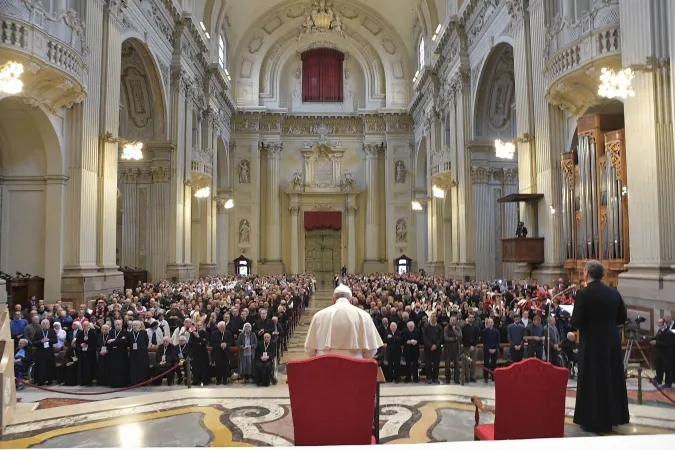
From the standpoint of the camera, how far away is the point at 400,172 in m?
38.4

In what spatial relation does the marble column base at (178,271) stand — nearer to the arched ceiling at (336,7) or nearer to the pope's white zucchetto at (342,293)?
the pope's white zucchetto at (342,293)

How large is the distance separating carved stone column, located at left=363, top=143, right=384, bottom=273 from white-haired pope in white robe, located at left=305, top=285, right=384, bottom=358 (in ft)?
107

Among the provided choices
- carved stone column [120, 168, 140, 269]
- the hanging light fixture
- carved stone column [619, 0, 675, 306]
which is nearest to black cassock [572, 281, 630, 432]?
carved stone column [619, 0, 675, 306]

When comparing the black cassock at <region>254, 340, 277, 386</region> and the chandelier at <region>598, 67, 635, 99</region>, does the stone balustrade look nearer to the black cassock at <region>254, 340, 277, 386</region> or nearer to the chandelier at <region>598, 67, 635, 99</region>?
the black cassock at <region>254, 340, 277, 386</region>

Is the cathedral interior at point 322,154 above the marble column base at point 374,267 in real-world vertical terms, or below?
above

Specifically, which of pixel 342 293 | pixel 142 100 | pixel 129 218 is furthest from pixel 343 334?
pixel 142 100

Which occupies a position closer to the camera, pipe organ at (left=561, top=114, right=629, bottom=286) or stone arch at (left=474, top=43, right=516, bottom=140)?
pipe organ at (left=561, top=114, right=629, bottom=286)

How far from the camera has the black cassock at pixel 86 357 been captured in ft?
33.7

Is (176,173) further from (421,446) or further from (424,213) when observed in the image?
(421,446)

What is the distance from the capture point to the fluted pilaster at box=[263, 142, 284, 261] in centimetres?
3797

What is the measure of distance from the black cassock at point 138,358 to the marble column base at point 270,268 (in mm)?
26971

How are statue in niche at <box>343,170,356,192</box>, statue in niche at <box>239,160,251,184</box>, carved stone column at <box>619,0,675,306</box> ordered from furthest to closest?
statue in niche at <box>343,170,356,192</box> → statue in niche at <box>239,160,251,184</box> → carved stone column at <box>619,0,675,306</box>

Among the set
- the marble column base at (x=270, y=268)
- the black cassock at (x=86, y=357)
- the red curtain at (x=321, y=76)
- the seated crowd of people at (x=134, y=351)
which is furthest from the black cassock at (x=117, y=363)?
the red curtain at (x=321, y=76)

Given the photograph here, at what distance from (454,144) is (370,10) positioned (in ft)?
55.3
